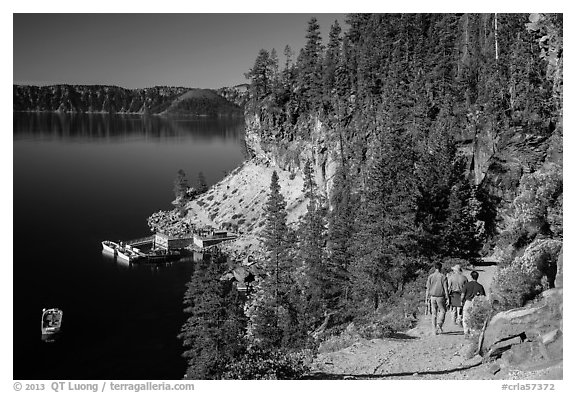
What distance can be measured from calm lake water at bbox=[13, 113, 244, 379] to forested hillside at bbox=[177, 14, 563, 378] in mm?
5338

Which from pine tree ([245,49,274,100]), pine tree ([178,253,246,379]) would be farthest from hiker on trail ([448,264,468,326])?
pine tree ([245,49,274,100])

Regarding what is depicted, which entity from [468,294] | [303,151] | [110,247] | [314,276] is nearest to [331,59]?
[303,151]

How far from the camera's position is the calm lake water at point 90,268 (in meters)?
A: 35.7

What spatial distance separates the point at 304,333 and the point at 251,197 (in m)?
46.2

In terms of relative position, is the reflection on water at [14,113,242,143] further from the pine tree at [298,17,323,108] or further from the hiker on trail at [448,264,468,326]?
the hiker on trail at [448,264,468,326]

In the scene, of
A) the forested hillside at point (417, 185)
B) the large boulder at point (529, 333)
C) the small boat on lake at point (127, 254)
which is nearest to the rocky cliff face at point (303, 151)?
the forested hillside at point (417, 185)

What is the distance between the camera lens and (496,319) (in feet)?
40.6

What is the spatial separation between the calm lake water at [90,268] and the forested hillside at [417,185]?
534 centimetres

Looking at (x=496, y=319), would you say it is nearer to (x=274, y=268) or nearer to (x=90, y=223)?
(x=274, y=268)

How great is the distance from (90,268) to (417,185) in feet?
124

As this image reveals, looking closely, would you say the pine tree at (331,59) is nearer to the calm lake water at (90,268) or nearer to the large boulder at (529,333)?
the calm lake water at (90,268)

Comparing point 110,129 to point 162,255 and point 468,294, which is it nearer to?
point 162,255

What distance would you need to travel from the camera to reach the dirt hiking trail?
12.7m

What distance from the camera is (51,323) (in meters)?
38.8
